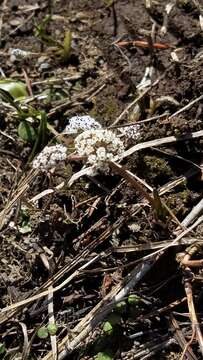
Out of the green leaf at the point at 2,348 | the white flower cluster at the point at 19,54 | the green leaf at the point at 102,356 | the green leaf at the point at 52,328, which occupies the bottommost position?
the green leaf at the point at 2,348

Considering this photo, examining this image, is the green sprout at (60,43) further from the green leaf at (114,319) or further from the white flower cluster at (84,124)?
the green leaf at (114,319)

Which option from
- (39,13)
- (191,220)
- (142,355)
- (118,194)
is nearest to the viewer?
(142,355)

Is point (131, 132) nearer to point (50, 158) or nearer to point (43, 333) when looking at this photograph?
point (50, 158)

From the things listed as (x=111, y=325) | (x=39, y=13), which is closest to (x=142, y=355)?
(x=111, y=325)

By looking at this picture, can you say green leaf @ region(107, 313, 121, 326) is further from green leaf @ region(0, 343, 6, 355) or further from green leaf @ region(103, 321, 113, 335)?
green leaf @ region(0, 343, 6, 355)

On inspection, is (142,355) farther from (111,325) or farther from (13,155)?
(13,155)

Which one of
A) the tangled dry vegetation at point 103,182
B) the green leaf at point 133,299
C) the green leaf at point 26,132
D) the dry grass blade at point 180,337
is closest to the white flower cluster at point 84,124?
the tangled dry vegetation at point 103,182

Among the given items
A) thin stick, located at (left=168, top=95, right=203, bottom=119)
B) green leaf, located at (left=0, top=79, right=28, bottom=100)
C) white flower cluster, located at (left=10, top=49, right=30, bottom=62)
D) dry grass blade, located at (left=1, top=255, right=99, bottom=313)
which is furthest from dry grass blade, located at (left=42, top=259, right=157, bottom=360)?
white flower cluster, located at (left=10, top=49, right=30, bottom=62)
